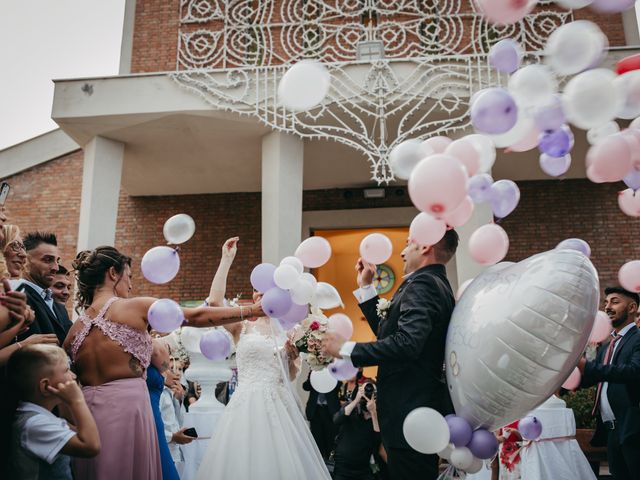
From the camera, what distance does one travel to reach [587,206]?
33.9 feet

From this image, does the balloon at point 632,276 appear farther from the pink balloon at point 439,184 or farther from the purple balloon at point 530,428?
the pink balloon at point 439,184

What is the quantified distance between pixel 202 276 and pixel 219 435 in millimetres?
6966

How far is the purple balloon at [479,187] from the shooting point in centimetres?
327

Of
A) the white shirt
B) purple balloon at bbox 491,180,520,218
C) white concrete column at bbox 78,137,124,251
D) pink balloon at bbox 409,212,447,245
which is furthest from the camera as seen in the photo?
white concrete column at bbox 78,137,124,251

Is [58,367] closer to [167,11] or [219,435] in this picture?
[219,435]

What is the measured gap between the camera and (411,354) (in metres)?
2.61

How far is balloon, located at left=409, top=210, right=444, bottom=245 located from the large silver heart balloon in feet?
1.55

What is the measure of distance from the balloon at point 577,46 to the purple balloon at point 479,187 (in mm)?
733

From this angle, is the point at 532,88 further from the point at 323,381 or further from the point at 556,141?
the point at 323,381

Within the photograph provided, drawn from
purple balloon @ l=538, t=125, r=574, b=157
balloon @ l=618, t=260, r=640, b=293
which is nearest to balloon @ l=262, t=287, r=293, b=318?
purple balloon @ l=538, t=125, r=574, b=157

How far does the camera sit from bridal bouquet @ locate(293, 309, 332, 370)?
348 centimetres

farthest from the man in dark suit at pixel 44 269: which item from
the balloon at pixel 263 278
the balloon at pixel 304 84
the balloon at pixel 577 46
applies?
the balloon at pixel 577 46

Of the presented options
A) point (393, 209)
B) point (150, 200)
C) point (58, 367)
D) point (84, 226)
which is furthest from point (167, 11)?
point (58, 367)

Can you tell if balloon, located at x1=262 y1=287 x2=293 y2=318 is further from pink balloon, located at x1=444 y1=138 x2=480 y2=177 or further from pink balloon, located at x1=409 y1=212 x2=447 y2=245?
pink balloon, located at x1=444 y1=138 x2=480 y2=177
